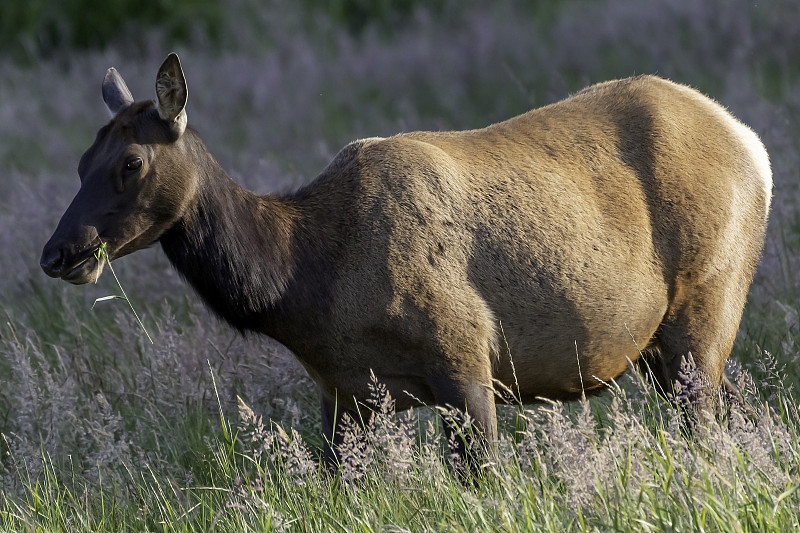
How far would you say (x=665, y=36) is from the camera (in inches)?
532

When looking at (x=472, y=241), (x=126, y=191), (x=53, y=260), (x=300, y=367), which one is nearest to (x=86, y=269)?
(x=53, y=260)

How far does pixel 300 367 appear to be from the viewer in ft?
19.9

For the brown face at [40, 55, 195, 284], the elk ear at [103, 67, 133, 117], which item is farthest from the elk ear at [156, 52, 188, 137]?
the elk ear at [103, 67, 133, 117]

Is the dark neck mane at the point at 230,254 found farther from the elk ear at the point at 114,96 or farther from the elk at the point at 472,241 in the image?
the elk ear at the point at 114,96

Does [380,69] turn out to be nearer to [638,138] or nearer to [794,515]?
[638,138]

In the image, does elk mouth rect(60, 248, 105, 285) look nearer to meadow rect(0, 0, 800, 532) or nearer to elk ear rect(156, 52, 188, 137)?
elk ear rect(156, 52, 188, 137)

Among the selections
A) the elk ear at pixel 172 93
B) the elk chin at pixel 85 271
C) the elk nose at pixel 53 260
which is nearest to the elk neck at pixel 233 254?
the elk ear at pixel 172 93

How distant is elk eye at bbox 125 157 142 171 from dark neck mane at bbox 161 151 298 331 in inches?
11.3

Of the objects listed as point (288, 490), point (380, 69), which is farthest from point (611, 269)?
point (380, 69)

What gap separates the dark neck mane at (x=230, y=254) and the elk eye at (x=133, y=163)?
0.95ft

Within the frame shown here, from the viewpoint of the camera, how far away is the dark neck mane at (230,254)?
466 centimetres

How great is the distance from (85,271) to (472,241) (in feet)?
5.20

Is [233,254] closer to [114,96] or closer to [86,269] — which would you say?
[86,269]

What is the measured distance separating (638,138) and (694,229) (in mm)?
491
